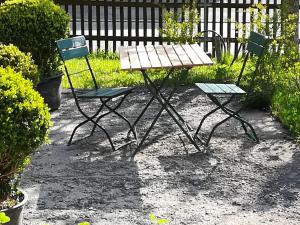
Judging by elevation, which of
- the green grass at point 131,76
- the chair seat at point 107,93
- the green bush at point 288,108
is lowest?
the green bush at point 288,108

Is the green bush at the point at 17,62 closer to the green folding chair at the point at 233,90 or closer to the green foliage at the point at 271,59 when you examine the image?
the green folding chair at the point at 233,90

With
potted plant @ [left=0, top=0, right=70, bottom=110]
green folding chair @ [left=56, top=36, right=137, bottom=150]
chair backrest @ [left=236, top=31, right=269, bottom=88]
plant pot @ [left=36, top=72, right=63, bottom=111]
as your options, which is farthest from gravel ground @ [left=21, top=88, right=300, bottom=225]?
chair backrest @ [left=236, top=31, right=269, bottom=88]

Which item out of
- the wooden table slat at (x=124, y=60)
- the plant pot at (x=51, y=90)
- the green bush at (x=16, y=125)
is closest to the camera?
the green bush at (x=16, y=125)

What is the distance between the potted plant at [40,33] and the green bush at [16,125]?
4081 mm

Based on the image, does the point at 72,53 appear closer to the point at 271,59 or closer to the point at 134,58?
the point at 134,58

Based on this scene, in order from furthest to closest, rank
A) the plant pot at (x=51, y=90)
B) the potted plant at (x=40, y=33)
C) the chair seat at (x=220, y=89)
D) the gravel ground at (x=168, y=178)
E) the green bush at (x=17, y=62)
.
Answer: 1. the plant pot at (x=51, y=90)
2. the potted plant at (x=40, y=33)
3. the green bush at (x=17, y=62)
4. the chair seat at (x=220, y=89)
5. the gravel ground at (x=168, y=178)

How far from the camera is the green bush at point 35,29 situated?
9.71m

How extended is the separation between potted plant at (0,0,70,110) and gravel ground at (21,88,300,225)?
2.49 ft

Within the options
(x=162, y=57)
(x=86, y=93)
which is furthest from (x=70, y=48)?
(x=162, y=57)

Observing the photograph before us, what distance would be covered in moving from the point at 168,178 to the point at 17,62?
2.49 metres

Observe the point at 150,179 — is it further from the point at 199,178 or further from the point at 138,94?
the point at 138,94

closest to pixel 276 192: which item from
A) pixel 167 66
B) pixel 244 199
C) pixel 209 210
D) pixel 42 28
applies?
pixel 244 199

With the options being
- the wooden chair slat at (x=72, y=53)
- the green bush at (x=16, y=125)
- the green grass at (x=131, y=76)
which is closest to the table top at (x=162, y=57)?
the wooden chair slat at (x=72, y=53)

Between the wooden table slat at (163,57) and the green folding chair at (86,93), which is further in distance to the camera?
the green folding chair at (86,93)
